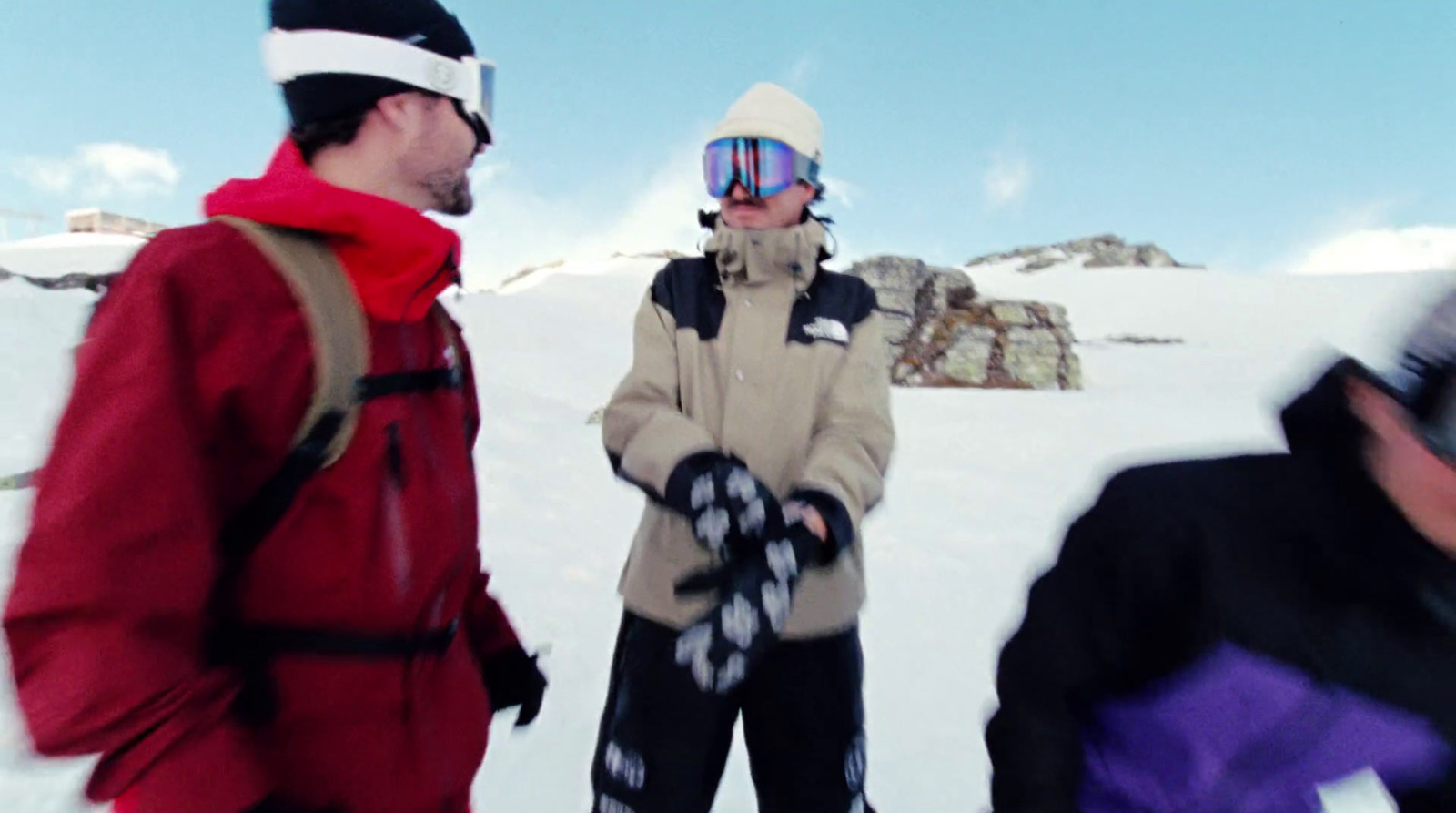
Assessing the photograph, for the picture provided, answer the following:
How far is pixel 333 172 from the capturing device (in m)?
1.25

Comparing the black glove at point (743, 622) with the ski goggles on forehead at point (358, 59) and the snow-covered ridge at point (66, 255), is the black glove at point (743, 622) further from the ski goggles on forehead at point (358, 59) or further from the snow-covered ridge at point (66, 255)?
the snow-covered ridge at point (66, 255)

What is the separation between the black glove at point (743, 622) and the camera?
1.39 m

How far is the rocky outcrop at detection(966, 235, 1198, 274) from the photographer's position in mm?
53341

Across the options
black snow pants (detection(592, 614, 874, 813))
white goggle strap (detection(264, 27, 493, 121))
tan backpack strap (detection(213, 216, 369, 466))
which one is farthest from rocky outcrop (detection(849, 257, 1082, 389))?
tan backpack strap (detection(213, 216, 369, 466))

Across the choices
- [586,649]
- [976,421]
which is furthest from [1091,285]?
[586,649]

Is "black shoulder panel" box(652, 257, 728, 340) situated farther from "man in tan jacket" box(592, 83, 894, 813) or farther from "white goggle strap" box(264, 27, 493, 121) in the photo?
"white goggle strap" box(264, 27, 493, 121)

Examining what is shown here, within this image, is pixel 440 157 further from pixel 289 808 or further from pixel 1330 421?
pixel 1330 421

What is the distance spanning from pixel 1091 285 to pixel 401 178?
3653 centimetres

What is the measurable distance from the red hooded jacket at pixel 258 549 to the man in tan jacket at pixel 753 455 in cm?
50

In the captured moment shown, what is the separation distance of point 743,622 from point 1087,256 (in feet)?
203

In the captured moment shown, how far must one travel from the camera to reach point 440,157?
4.39ft

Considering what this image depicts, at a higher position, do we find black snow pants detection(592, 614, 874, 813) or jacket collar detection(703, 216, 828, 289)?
jacket collar detection(703, 216, 828, 289)

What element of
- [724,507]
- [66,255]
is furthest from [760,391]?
[66,255]

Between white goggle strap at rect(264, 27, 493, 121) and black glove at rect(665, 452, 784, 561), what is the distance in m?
0.89
